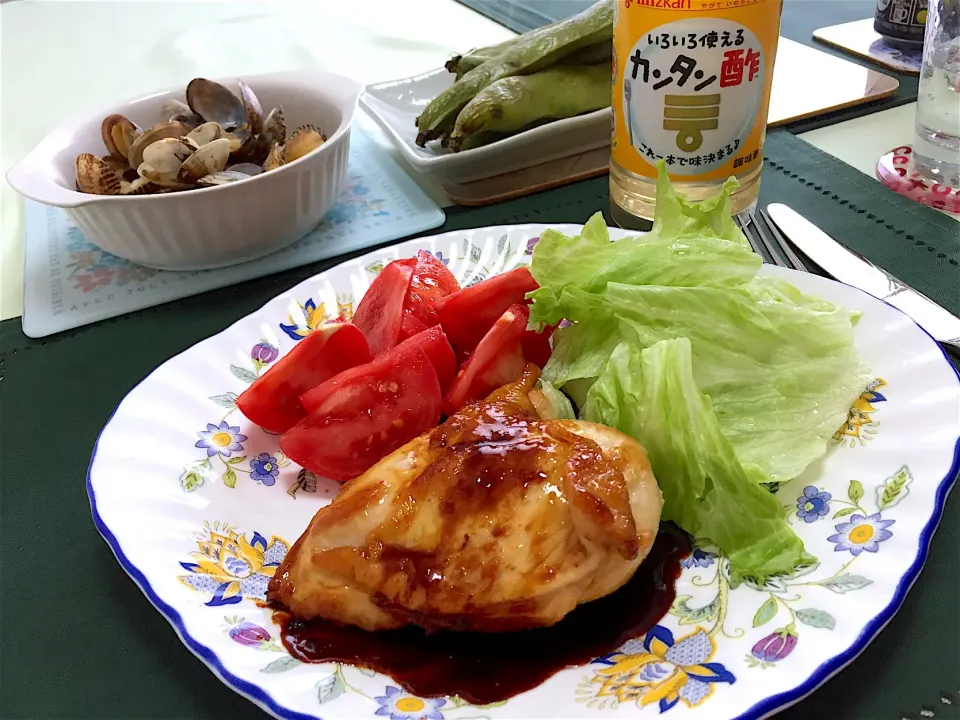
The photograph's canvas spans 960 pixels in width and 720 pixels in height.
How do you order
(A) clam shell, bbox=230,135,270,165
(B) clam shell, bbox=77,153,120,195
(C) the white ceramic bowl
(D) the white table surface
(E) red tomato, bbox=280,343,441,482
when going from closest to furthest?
(E) red tomato, bbox=280,343,441,482, (C) the white ceramic bowl, (B) clam shell, bbox=77,153,120,195, (A) clam shell, bbox=230,135,270,165, (D) the white table surface

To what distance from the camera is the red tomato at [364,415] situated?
3.75ft

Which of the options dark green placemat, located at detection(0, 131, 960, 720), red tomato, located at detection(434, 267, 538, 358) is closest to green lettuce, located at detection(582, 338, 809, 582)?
dark green placemat, located at detection(0, 131, 960, 720)

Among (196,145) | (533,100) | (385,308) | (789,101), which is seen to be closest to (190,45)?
(196,145)

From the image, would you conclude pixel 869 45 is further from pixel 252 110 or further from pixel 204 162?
pixel 204 162

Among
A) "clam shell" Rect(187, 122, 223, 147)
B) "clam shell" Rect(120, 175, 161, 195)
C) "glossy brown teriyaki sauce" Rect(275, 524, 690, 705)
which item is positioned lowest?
"glossy brown teriyaki sauce" Rect(275, 524, 690, 705)

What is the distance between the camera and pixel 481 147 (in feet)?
5.98

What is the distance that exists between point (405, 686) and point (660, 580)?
13.4 inches

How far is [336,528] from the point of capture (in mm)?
917

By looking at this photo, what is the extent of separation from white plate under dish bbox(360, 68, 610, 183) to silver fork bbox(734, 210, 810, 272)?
497 mm

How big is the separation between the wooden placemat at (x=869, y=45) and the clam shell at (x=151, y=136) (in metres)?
2.06

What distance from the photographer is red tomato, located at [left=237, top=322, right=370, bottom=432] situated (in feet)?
4.00

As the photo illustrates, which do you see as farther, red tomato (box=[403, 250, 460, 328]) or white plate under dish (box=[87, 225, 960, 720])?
red tomato (box=[403, 250, 460, 328])

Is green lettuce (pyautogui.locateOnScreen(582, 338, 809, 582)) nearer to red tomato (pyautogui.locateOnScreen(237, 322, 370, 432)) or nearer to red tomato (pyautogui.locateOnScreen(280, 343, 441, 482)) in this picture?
red tomato (pyautogui.locateOnScreen(280, 343, 441, 482))

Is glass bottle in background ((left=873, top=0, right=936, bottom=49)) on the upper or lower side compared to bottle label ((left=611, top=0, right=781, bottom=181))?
lower
